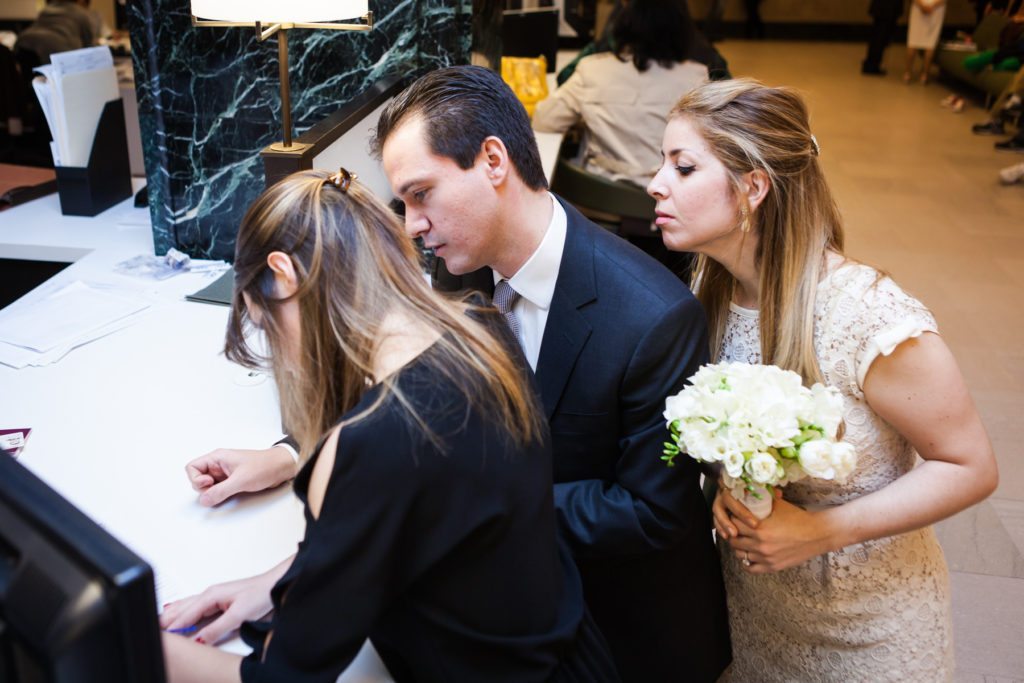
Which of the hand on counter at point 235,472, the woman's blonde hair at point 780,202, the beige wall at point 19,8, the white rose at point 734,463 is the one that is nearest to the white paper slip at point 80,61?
the hand on counter at point 235,472

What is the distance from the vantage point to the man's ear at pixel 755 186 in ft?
5.41

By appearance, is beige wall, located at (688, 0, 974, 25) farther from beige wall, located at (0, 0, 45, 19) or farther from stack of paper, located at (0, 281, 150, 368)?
stack of paper, located at (0, 281, 150, 368)

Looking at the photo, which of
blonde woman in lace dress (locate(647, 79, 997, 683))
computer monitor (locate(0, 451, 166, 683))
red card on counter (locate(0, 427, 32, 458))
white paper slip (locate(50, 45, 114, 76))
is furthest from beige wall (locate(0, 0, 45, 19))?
computer monitor (locate(0, 451, 166, 683))

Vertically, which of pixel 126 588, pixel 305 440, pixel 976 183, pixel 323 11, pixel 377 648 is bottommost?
pixel 976 183

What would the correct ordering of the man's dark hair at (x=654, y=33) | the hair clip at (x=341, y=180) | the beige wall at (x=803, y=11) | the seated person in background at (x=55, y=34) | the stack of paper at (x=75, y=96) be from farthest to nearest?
the beige wall at (x=803, y=11) < the seated person in background at (x=55, y=34) < the man's dark hair at (x=654, y=33) < the stack of paper at (x=75, y=96) < the hair clip at (x=341, y=180)

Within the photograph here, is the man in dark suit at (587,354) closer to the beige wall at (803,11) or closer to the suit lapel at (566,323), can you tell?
the suit lapel at (566,323)

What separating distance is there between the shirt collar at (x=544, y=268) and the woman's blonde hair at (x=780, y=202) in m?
0.32

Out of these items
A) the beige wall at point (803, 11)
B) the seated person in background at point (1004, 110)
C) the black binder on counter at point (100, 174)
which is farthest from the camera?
the beige wall at point (803, 11)

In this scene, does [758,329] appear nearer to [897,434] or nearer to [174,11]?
[897,434]

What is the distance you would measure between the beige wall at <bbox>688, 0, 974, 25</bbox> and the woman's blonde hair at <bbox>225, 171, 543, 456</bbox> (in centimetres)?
1579

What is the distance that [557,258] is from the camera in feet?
5.43

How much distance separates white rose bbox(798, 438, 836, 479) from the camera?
132 centimetres

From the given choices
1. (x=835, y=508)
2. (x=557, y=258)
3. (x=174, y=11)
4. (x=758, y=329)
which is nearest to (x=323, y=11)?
(x=174, y=11)

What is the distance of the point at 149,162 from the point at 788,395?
7.23 feet
